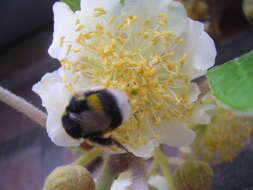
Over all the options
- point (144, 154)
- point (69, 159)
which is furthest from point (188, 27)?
point (69, 159)

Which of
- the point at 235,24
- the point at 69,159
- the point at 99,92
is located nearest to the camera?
the point at 99,92

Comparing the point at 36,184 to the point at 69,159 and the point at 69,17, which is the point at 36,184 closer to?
the point at 69,159

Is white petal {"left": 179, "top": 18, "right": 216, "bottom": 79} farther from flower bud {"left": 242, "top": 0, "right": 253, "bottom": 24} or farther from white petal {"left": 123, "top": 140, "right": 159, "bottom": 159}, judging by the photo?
flower bud {"left": 242, "top": 0, "right": 253, "bottom": 24}

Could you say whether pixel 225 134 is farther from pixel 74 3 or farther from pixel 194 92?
pixel 74 3

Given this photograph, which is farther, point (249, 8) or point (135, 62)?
point (249, 8)

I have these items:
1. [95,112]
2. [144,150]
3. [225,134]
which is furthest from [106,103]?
[225,134]

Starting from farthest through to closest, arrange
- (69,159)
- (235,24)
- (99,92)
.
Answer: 1. (235,24)
2. (69,159)
3. (99,92)

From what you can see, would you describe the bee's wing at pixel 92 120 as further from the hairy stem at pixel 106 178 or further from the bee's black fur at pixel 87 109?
the hairy stem at pixel 106 178

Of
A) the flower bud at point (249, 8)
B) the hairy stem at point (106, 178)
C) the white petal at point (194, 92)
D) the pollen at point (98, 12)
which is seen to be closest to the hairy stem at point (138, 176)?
the hairy stem at point (106, 178)
